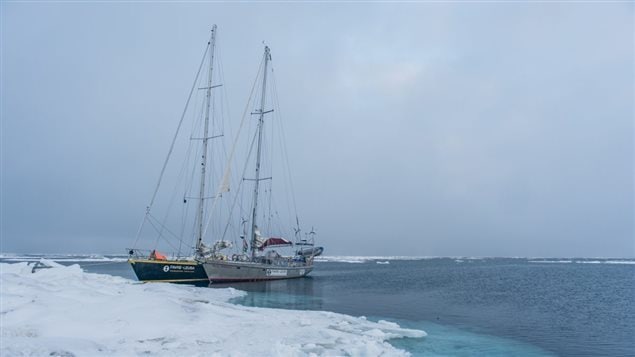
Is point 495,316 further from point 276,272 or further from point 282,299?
point 276,272

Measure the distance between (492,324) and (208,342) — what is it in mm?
19179

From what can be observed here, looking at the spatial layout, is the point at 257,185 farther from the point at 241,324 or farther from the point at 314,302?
the point at 241,324

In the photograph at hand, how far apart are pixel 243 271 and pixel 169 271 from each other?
396 inches

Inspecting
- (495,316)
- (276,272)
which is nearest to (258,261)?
(276,272)

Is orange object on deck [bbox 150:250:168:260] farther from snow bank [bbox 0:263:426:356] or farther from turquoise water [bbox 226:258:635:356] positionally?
snow bank [bbox 0:263:426:356]

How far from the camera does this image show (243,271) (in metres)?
52.8

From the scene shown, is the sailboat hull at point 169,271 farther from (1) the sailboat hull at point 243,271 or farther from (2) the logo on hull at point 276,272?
(2) the logo on hull at point 276,272

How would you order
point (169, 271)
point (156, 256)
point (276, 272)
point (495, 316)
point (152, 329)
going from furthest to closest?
point (276, 272)
point (156, 256)
point (169, 271)
point (495, 316)
point (152, 329)

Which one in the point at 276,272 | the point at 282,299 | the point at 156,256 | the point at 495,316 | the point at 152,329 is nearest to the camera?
the point at 152,329

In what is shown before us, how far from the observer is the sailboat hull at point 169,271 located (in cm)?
4394

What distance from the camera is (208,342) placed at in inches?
690

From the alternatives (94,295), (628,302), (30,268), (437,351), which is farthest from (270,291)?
(628,302)

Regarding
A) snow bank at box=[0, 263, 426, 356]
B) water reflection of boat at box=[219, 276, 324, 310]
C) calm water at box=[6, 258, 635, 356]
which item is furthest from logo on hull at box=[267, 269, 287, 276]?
snow bank at box=[0, 263, 426, 356]

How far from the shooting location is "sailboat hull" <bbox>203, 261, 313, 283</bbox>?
48.9 m
